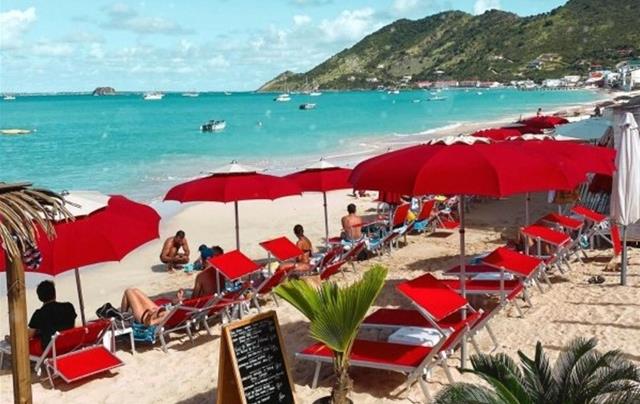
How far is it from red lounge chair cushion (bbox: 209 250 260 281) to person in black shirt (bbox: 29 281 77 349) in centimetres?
156

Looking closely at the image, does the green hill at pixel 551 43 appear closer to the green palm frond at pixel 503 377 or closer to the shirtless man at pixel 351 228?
the shirtless man at pixel 351 228

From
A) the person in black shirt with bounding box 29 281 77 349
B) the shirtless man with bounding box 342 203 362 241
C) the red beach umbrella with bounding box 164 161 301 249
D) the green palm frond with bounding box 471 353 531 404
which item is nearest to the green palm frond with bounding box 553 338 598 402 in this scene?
the green palm frond with bounding box 471 353 531 404

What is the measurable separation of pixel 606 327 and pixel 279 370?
11.8 ft

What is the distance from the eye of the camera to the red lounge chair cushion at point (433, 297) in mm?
5043

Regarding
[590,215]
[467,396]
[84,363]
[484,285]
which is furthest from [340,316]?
[590,215]

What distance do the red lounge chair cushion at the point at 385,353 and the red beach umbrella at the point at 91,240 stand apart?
192cm

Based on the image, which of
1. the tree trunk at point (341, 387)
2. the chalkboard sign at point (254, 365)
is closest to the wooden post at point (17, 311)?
the chalkboard sign at point (254, 365)

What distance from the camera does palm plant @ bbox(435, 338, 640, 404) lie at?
309cm

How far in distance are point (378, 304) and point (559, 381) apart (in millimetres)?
4450

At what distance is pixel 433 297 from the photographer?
5238mm

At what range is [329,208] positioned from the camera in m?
16.8

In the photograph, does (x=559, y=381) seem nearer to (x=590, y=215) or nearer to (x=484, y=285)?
(x=484, y=285)

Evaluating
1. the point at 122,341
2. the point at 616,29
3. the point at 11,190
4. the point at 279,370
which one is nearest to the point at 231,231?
the point at 122,341

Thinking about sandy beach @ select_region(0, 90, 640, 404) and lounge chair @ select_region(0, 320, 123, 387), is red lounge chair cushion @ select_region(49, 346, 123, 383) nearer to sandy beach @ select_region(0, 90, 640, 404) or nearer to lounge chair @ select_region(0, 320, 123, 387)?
lounge chair @ select_region(0, 320, 123, 387)
